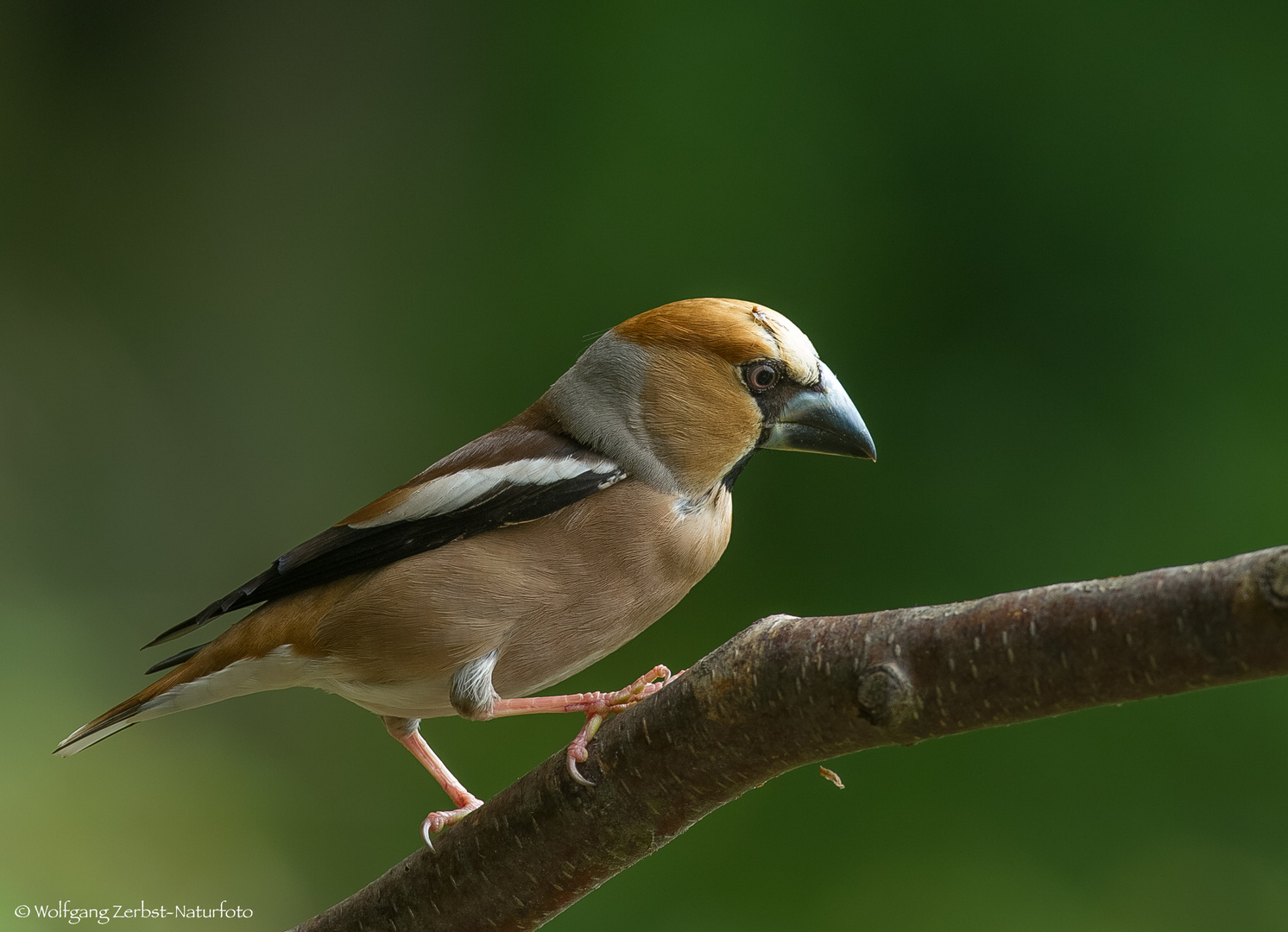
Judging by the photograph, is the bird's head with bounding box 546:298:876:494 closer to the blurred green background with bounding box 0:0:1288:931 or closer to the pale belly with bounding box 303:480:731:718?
the pale belly with bounding box 303:480:731:718

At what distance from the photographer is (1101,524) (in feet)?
12.3

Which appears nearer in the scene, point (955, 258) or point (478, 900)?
point (478, 900)

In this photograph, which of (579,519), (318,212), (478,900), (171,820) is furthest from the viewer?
(318,212)

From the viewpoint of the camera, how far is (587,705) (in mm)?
1884

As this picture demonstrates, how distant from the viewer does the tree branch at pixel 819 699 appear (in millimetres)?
1128

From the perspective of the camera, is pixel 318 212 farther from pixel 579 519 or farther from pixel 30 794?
pixel 579 519

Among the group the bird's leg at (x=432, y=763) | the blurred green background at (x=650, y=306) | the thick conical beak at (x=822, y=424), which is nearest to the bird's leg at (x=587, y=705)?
the bird's leg at (x=432, y=763)

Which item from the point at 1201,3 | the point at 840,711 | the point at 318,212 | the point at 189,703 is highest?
the point at 318,212

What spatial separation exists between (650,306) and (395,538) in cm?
215

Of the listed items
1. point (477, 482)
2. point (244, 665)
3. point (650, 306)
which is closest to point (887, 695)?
point (477, 482)

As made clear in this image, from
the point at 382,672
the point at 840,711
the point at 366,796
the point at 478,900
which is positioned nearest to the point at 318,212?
the point at 366,796

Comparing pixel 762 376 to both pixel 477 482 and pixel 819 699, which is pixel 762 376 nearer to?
pixel 477 482

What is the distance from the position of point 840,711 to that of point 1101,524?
270cm

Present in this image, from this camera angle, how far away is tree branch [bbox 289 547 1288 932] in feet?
3.70
